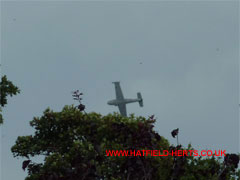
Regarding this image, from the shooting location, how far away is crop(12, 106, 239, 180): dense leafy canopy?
21297 mm

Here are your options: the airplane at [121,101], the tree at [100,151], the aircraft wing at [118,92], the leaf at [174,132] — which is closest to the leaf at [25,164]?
the tree at [100,151]

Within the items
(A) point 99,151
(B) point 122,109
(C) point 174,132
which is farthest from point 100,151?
(B) point 122,109

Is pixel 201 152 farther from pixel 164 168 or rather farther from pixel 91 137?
pixel 91 137

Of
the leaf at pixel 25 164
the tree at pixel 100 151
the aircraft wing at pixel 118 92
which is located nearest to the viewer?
the tree at pixel 100 151

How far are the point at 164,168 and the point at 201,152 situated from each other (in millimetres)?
2470

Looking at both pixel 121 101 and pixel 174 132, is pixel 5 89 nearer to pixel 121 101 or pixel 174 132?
pixel 174 132

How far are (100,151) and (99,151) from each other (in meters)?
0.09

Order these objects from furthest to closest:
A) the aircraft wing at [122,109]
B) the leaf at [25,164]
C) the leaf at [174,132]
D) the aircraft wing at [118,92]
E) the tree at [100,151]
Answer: the aircraft wing at [118,92], the aircraft wing at [122,109], the leaf at [25,164], the tree at [100,151], the leaf at [174,132]

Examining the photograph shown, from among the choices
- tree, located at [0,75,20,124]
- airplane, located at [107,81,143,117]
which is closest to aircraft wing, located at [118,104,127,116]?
airplane, located at [107,81,143,117]

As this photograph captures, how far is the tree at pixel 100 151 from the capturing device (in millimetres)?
21250

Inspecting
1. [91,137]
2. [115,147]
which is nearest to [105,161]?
[115,147]

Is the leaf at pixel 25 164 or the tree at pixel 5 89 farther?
the leaf at pixel 25 164

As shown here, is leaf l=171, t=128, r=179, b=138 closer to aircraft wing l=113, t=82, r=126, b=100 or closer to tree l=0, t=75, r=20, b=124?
tree l=0, t=75, r=20, b=124

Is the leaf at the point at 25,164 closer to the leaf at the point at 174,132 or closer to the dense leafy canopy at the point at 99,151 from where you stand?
the dense leafy canopy at the point at 99,151
